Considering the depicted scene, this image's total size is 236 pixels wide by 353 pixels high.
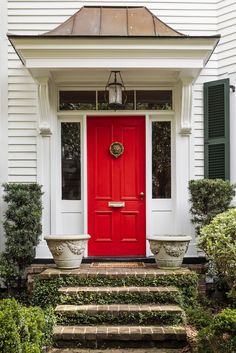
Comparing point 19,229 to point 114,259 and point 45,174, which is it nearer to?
point 45,174

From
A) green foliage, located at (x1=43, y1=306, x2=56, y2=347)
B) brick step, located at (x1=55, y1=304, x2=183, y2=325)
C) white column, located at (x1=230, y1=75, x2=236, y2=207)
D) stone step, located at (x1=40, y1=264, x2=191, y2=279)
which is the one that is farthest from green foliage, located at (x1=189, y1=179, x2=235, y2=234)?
green foliage, located at (x1=43, y1=306, x2=56, y2=347)

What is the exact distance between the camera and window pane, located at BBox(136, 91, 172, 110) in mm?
5902

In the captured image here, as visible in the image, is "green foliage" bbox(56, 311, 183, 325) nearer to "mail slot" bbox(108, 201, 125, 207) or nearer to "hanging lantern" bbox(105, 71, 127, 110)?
"mail slot" bbox(108, 201, 125, 207)

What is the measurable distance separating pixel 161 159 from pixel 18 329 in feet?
11.3

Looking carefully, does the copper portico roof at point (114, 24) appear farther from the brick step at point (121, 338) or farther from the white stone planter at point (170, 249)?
the brick step at point (121, 338)

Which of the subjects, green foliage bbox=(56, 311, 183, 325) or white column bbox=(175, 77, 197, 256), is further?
white column bbox=(175, 77, 197, 256)

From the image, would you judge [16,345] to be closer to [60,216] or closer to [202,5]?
[60,216]

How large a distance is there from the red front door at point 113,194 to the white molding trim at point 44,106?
2.00ft

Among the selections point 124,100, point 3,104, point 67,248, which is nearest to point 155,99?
point 124,100

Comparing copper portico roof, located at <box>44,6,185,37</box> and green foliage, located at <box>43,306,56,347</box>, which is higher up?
copper portico roof, located at <box>44,6,185,37</box>

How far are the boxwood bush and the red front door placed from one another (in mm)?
2200

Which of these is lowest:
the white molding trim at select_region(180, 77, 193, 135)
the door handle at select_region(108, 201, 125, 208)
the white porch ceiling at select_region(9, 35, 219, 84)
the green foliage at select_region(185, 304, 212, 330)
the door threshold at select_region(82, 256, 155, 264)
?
the green foliage at select_region(185, 304, 212, 330)

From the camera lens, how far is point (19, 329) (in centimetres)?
322

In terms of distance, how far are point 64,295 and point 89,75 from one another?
3029 millimetres
